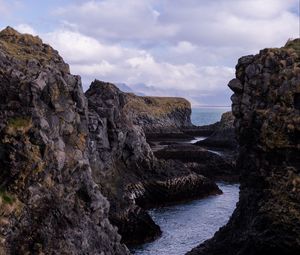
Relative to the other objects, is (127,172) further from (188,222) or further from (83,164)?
(83,164)

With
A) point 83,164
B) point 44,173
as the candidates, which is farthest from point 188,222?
point 44,173

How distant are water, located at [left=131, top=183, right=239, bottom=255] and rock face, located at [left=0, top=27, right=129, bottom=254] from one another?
45.8 feet

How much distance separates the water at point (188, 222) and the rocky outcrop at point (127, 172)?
2025mm

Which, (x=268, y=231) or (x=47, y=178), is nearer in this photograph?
(x=47, y=178)

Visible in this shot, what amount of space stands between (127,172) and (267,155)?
3364 centimetres

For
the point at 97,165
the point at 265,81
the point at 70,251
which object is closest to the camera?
the point at 70,251

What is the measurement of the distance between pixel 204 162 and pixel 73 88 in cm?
6161

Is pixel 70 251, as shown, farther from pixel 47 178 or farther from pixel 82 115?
pixel 82 115

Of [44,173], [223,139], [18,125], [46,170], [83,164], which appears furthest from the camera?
[223,139]

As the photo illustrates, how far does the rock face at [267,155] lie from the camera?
39.2 meters

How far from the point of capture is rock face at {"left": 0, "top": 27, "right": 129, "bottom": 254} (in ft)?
116

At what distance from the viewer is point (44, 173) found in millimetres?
37156

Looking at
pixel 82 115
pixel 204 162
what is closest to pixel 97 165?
pixel 82 115

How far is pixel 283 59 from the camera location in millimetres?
43812
